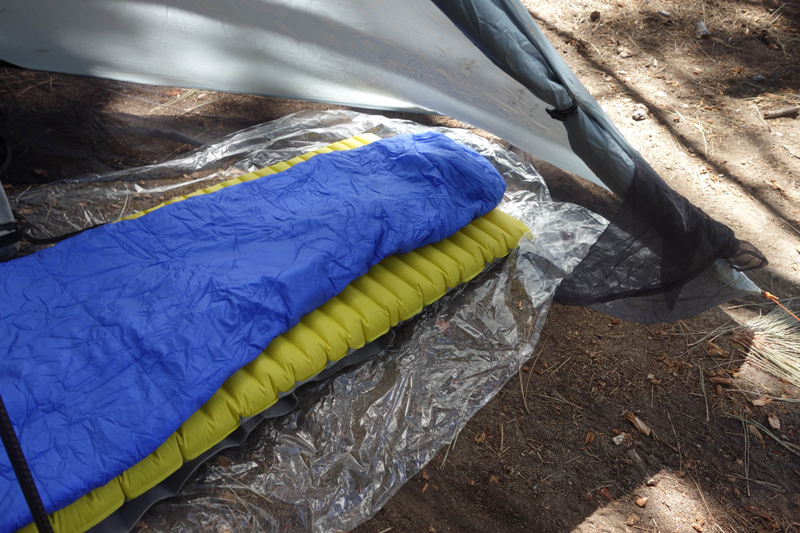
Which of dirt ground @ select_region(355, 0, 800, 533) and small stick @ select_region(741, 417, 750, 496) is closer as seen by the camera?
dirt ground @ select_region(355, 0, 800, 533)

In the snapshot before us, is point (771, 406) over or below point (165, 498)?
over

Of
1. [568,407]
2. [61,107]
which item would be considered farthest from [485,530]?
[61,107]

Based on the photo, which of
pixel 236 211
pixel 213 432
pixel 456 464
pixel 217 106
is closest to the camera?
pixel 213 432

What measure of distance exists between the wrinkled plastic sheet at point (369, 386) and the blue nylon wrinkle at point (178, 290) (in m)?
0.27

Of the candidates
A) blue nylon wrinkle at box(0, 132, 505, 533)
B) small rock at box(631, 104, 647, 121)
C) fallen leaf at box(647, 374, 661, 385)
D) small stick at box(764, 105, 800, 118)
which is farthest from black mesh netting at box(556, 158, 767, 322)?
small stick at box(764, 105, 800, 118)

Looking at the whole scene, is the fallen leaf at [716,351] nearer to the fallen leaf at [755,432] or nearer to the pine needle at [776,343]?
the pine needle at [776,343]

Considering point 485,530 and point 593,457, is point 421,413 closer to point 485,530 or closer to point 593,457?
point 485,530

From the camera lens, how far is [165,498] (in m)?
1.39

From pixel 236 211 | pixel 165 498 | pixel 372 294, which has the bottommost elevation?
pixel 165 498

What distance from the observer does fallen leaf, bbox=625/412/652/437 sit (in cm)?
167

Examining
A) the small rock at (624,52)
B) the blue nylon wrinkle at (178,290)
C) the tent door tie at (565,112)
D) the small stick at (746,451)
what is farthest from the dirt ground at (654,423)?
the small rock at (624,52)

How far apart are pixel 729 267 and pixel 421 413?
118 cm

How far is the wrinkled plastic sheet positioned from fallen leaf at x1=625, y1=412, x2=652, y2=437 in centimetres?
38

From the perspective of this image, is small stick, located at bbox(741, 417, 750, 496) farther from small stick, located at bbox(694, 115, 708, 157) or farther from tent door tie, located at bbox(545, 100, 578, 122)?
small stick, located at bbox(694, 115, 708, 157)
